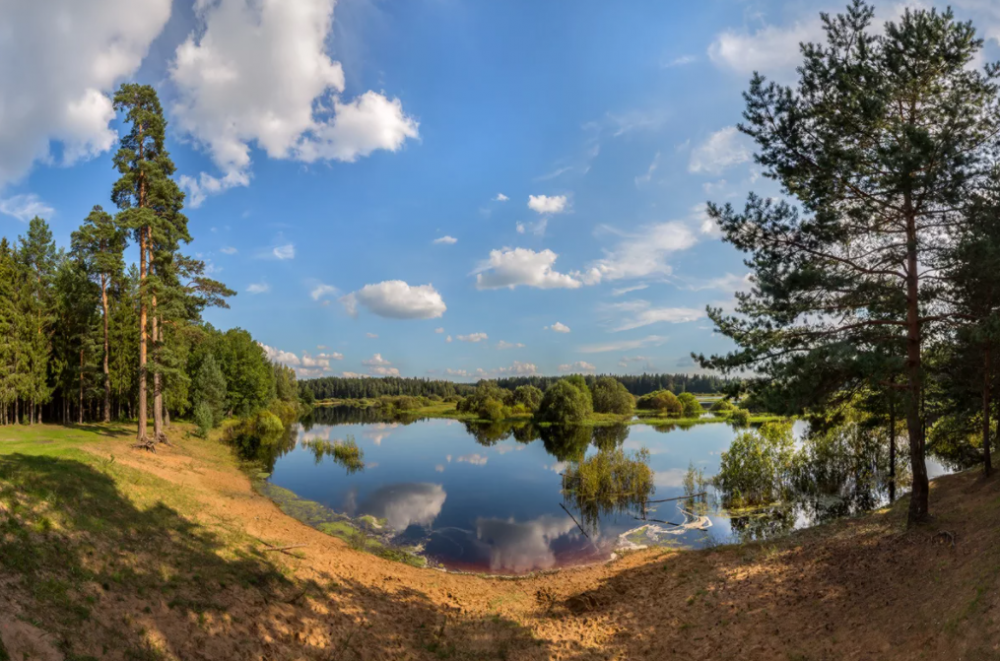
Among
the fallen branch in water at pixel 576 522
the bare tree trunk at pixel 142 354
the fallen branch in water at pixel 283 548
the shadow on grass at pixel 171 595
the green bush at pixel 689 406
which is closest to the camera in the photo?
the shadow on grass at pixel 171 595

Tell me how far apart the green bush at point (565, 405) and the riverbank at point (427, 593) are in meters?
61.3

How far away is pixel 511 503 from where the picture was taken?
29031 mm

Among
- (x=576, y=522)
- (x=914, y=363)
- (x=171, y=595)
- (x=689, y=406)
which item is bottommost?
(x=689, y=406)

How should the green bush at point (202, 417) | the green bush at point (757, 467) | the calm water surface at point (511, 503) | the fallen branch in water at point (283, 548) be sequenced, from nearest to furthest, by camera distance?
1. the fallen branch in water at point (283, 548)
2. the calm water surface at point (511, 503)
3. the green bush at point (757, 467)
4. the green bush at point (202, 417)

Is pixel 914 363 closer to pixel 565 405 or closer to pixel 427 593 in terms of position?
pixel 427 593

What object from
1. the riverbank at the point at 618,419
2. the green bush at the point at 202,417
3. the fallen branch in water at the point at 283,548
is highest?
the green bush at the point at 202,417

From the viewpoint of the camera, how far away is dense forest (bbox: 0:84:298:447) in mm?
25500

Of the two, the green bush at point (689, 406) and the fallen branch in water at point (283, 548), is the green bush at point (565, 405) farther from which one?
the fallen branch in water at point (283, 548)

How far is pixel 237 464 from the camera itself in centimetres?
3403

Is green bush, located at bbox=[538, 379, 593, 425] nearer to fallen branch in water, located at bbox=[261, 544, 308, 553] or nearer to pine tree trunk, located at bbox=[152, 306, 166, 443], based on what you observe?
pine tree trunk, located at bbox=[152, 306, 166, 443]

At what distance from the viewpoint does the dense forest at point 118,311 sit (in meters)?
25.5

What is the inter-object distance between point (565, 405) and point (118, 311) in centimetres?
5991

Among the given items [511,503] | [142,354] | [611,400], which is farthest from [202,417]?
[611,400]

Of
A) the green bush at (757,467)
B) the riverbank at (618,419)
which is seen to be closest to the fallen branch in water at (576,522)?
the green bush at (757,467)
